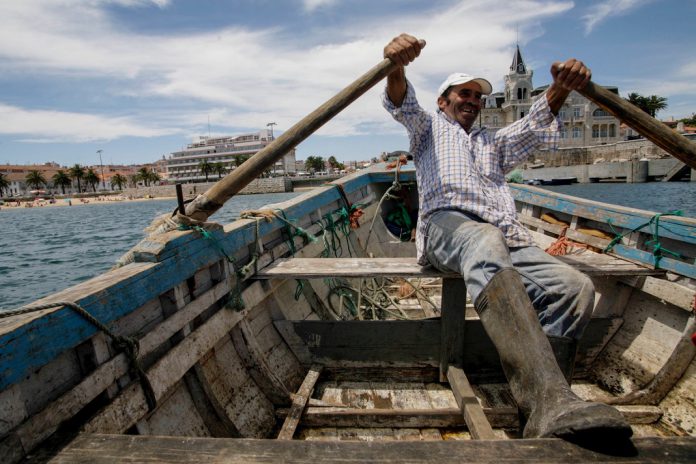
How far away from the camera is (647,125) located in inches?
89.9

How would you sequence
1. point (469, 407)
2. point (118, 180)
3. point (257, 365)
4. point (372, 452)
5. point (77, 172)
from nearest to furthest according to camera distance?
point (372, 452) → point (469, 407) → point (257, 365) → point (77, 172) → point (118, 180)

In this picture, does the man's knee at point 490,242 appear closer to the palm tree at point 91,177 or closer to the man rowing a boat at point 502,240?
the man rowing a boat at point 502,240

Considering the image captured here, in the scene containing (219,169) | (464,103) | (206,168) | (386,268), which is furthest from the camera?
(206,168)

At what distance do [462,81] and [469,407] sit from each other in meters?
2.08

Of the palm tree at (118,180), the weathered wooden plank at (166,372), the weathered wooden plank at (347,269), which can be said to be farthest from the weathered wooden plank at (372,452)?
the palm tree at (118,180)

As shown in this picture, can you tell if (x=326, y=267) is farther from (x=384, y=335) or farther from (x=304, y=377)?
(x=304, y=377)

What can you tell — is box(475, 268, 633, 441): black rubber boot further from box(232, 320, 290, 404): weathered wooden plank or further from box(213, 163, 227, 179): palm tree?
box(213, 163, 227, 179): palm tree

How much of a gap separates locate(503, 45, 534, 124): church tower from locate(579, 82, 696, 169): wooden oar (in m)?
73.0

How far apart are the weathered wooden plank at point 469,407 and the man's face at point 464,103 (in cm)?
172

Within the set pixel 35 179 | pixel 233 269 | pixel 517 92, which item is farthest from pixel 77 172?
pixel 233 269

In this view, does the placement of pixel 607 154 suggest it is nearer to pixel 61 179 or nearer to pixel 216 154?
pixel 216 154

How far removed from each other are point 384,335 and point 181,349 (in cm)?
139

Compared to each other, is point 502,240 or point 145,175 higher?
point 145,175

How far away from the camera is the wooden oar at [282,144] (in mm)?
2396
